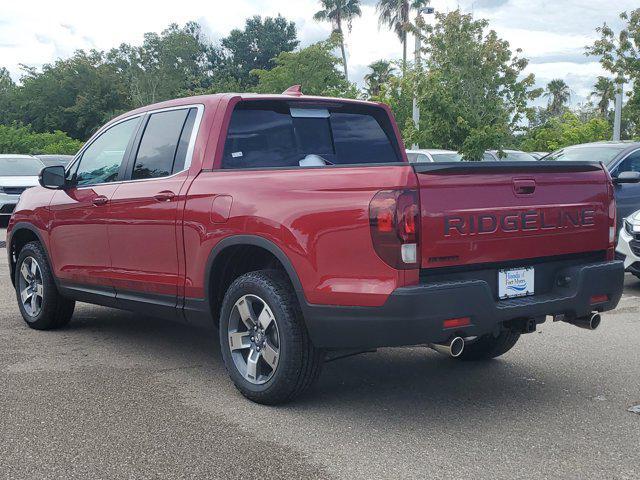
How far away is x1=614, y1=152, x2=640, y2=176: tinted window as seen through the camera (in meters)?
11.0

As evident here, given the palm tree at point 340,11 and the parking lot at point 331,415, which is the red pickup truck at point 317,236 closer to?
the parking lot at point 331,415

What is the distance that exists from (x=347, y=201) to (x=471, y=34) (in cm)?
1641

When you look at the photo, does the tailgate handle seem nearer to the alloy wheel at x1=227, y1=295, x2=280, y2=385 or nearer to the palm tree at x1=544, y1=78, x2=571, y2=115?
the alloy wheel at x1=227, y1=295, x2=280, y2=385

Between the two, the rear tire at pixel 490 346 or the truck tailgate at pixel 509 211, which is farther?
the rear tire at pixel 490 346

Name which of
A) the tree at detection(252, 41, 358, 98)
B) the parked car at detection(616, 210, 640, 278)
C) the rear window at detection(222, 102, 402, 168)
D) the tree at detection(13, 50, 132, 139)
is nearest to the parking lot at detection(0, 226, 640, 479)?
the rear window at detection(222, 102, 402, 168)

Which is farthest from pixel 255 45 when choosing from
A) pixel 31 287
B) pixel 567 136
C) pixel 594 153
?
pixel 31 287

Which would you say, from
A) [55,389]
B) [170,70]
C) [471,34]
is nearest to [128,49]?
[170,70]

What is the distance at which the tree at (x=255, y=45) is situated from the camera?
2815 inches

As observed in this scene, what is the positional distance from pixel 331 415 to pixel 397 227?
1.24 m

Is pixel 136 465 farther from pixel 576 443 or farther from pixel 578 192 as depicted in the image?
pixel 578 192

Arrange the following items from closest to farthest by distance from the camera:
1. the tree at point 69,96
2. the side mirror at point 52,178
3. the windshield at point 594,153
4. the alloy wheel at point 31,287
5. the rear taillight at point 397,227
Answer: the rear taillight at point 397,227 < the side mirror at point 52,178 < the alloy wheel at point 31,287 < the windshield at point 594,153 < the tree at point 69,96

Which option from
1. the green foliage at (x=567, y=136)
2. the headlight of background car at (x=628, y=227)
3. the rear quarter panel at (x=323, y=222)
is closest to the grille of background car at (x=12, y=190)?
the headlight of background car at (x=628, y=227)

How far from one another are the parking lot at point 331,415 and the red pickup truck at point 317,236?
0.36 m

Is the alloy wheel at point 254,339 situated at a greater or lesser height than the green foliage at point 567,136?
greater
